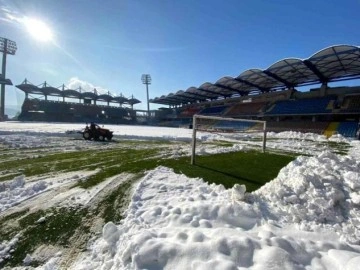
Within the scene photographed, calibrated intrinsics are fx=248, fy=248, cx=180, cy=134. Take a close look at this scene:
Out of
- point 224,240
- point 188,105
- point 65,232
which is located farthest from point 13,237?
point 188,105

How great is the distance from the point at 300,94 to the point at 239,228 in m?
49.3

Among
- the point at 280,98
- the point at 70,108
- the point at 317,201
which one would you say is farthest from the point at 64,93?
the point at 317,201

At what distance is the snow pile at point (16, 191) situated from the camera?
4.86 metres

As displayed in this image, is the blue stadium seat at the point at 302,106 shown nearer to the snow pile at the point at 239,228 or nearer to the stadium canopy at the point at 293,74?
the stadium canopy at the point at 293,74

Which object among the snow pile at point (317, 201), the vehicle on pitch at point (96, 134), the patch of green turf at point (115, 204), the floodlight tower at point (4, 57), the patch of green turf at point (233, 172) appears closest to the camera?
the snow pile at point (317, 201)

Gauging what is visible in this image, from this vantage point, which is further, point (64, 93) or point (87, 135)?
point (64, 93)

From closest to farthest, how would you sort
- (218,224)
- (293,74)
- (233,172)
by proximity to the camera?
(218,224) < (233,172) < (293,74)

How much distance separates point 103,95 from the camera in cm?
9056

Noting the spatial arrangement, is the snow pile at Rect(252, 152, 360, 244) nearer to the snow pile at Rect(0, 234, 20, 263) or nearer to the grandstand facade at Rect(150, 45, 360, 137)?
the snow pile at Rect(0, 234, 20, 263)

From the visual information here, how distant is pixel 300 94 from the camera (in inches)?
1844

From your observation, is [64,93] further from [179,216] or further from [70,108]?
[179,216]

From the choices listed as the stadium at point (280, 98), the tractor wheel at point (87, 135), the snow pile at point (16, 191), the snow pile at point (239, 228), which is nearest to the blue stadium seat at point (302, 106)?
the stadium at point (280, 98)

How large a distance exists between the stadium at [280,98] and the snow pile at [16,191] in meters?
10.4

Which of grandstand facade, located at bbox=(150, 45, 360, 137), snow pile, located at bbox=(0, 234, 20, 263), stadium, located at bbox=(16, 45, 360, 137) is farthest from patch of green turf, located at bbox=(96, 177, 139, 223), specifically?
grandstand facade, located at bbox=(150, 45, 360, 137)
